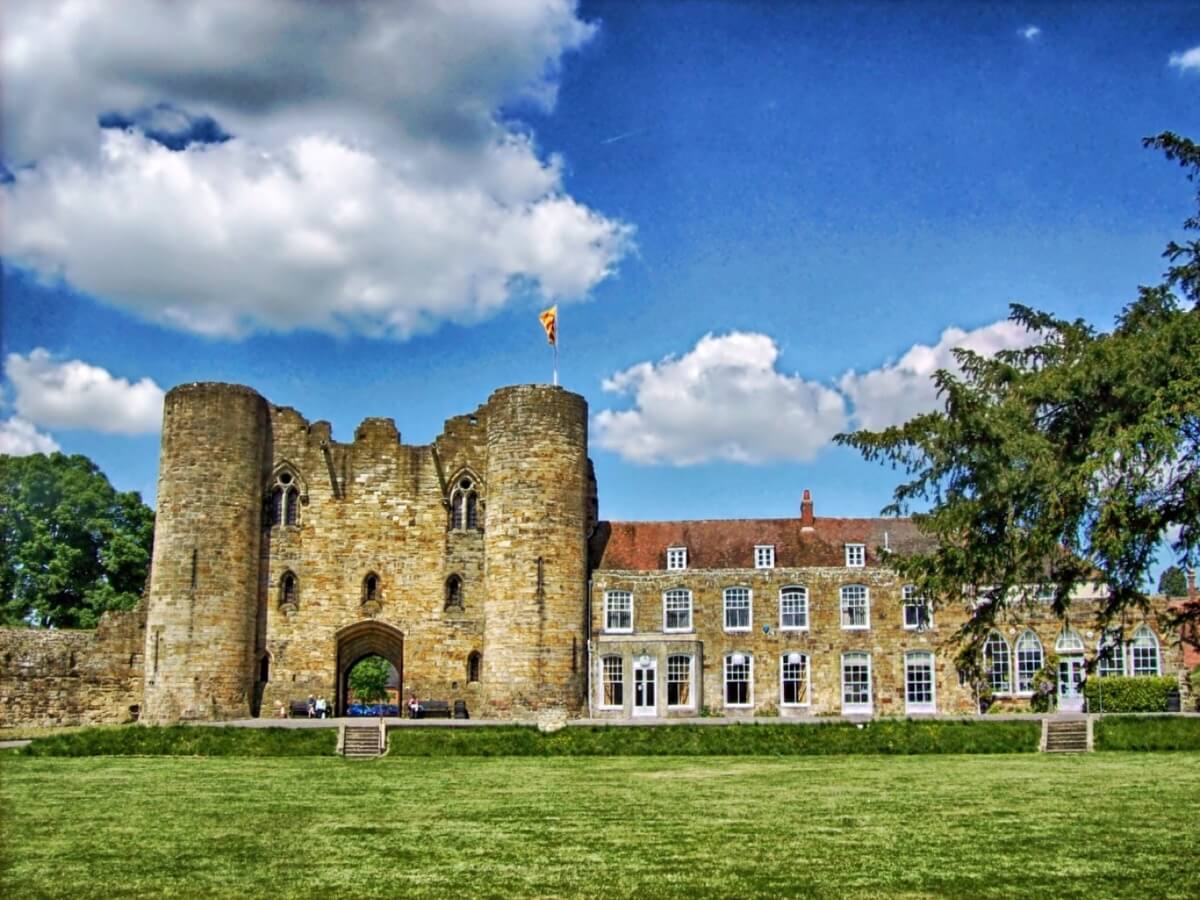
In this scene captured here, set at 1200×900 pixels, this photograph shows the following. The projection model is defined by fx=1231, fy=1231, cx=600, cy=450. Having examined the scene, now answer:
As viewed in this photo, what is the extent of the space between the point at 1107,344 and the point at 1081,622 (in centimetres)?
3015

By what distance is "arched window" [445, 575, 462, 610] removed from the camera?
4000 cm

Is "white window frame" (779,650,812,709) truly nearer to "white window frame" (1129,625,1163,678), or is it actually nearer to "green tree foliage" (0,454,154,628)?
"white window frame" (1129,625,1163,678)

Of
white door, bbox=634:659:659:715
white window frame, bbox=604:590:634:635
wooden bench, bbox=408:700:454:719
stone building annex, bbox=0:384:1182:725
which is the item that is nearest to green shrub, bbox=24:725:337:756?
stone building annex, bbox=0:384:1182:725

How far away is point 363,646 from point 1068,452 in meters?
32.2

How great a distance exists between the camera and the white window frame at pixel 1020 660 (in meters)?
39.9

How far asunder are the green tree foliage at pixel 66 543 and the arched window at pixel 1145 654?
36198 mm

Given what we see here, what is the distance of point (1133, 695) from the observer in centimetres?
3947

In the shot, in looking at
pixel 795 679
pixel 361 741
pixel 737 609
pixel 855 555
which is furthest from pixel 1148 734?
pixel 361 741

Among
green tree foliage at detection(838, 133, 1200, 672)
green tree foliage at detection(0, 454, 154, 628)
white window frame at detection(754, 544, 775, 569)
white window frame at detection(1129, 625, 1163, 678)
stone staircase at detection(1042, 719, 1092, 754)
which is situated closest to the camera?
green tree foliage at detection(838, 133, 1200, 672)

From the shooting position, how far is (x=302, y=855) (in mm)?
14375

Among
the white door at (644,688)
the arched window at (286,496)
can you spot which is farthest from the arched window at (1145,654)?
the arched window at (286,496)

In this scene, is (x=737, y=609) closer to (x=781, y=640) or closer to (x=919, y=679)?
(x=781, y=640)

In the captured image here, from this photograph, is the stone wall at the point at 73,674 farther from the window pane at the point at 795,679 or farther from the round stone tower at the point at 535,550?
the window pane at the point at 795,679

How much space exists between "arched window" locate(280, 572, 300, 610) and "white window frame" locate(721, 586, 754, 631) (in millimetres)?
13919
